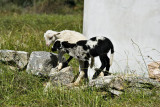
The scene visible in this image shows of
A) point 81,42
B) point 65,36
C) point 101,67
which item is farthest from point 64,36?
point 101,67

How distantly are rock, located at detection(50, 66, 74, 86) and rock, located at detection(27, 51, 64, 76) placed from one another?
258 millimetres

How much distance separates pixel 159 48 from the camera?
5066 millimetres

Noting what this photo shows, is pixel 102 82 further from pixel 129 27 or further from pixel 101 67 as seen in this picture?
pixel 129 27

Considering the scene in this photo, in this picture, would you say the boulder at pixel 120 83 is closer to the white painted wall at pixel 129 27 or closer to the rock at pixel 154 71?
the rock at pixel 154 71

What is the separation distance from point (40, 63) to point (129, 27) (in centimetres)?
178

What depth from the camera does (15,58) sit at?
5.58 meters

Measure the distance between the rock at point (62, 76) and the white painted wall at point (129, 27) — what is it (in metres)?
0.92

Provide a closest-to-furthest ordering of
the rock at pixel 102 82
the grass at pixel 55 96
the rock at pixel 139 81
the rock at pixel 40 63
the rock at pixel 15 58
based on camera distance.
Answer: the grass at pixel 55 96
the rock at pixel 102 82
the rock at pixel 139 81
the rock at pixel 40 63
the rock at pixel 15 58

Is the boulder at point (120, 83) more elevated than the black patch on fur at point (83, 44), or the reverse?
the black patch on fur at point (83, 44)

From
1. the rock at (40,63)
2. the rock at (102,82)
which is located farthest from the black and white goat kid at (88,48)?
the rock at (40,63)

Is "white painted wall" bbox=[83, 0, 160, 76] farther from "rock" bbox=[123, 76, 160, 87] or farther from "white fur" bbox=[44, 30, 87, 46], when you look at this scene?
"white fur" bbox=[44, 30, 87, 46]

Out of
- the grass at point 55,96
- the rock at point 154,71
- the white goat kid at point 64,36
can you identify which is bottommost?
the grass at point 55,96

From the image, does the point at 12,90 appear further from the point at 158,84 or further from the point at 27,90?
the point at 158,84

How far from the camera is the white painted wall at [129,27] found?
504cm
